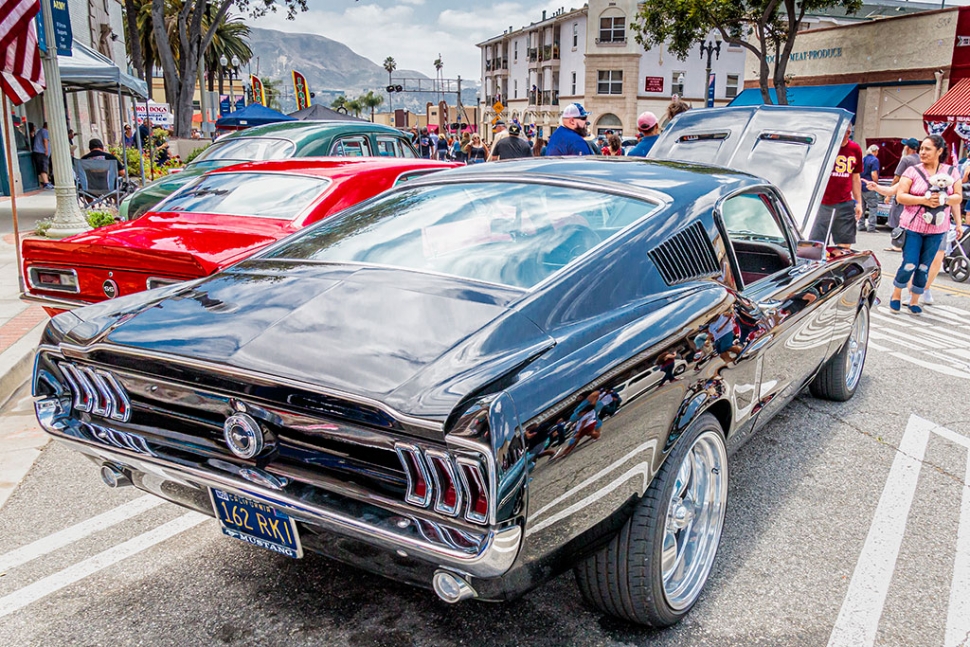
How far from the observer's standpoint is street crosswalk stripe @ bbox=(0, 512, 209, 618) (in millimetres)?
2918

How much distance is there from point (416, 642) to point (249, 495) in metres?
0.80

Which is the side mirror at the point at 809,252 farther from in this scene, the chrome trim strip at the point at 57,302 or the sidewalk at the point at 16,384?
the chrome trim strip at the point at 57,302

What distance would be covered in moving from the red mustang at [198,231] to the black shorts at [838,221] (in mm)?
4715

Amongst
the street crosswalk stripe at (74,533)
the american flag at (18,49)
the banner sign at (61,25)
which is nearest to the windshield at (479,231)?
the street crosswalk stripe at (74,533)

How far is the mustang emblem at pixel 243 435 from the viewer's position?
229 centimetres

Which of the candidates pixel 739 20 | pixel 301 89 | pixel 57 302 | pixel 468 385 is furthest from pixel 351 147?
pixel 301 89

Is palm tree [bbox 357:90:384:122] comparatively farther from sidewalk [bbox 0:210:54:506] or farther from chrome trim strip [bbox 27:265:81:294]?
chrome trim strip [bbox 27:265:81:294]

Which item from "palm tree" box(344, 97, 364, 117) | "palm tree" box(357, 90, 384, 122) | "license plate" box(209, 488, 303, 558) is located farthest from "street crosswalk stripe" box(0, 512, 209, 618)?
"palm tree" box(344, 97, 364, 117)

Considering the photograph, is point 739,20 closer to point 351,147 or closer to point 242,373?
point 351,147

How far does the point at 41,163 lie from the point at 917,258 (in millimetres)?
20707

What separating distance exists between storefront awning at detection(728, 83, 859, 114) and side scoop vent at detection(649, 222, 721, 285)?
80.4 ft

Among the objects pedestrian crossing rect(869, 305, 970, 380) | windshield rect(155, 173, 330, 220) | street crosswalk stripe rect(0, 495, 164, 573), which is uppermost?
windshield rect(155, 173, 330, 220)

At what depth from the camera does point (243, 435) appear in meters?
2.31

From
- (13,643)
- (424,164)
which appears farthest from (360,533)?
(424,164)
